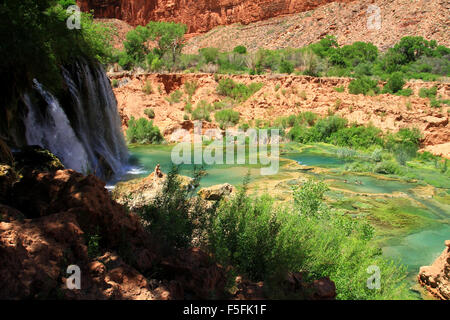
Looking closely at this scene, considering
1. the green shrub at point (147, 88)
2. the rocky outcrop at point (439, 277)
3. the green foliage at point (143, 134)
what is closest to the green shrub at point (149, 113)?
the green foliage at point (143, 134)

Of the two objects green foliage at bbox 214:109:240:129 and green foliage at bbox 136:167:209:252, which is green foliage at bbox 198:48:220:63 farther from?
green foliage at bbox 136:167:209:252

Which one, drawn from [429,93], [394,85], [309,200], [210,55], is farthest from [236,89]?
[309,200]

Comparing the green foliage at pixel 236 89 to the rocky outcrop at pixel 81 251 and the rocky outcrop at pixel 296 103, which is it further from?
the rocky outcrop at pixel 81 251

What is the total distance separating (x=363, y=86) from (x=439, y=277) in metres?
18.9

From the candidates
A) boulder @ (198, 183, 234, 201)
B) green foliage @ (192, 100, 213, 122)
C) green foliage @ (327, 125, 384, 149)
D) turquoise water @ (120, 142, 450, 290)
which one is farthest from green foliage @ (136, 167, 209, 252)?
green foliage @ (192, 100, 213, 122)

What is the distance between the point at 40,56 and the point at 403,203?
8.37 m

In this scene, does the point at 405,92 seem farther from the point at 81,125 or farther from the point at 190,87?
the point at 81,125

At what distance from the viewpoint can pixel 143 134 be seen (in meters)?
18.3

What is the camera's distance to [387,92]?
20609 mm

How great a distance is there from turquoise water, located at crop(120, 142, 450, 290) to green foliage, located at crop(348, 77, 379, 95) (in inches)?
325

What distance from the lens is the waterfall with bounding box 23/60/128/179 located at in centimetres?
712

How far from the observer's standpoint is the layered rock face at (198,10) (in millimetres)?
49812

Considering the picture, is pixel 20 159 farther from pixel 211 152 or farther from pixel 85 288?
pixel 211 152

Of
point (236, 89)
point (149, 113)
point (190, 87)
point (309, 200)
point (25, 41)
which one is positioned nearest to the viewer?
point (25, 41)
